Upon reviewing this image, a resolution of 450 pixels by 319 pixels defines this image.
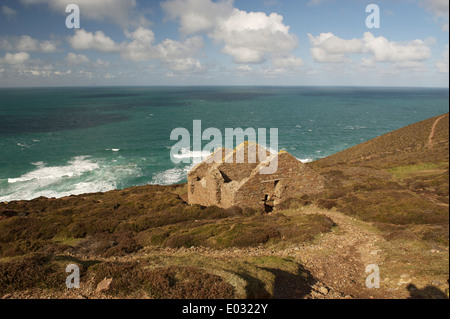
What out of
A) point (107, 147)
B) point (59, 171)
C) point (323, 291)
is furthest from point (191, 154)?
point (323, 291)

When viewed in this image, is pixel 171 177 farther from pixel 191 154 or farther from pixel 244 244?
pixel 244 244

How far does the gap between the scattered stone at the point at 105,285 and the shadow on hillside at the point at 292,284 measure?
4700 millimetres

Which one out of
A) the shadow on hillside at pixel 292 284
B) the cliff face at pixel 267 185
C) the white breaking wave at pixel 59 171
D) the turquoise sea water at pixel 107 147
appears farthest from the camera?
the white breaking wave at pixel 59 171

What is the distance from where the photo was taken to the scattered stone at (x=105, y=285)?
6.88 metres

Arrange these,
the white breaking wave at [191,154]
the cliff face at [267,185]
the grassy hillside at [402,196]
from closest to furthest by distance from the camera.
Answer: the grassy hillside at [402,196] → the cliff face at [267,185] → the white breaking wave at [191,154]

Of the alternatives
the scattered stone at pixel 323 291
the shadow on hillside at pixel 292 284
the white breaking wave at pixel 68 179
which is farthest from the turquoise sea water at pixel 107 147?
the scattered stone at pixel 323 291

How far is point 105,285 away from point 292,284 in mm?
5660

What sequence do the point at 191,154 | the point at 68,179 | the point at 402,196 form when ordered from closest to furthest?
the point at 402,196 → the point at 68,179 → the point at 191,154

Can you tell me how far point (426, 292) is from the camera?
5836 millimetres

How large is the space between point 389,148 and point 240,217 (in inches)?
1565

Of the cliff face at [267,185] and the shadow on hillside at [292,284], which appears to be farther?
the cliff face at [267,185]

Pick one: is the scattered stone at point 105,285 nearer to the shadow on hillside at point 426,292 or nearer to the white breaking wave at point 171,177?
the shadow on hillside at point 426,292
